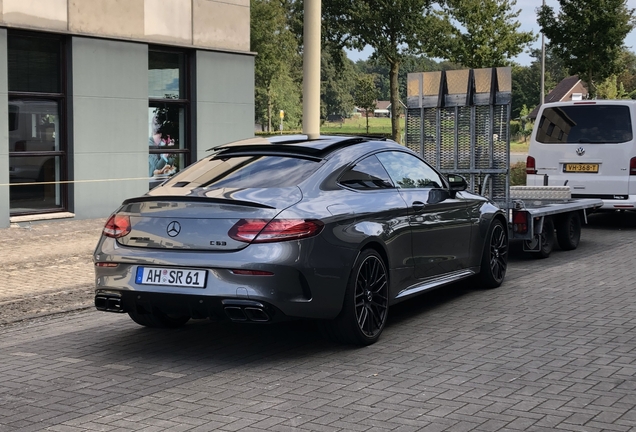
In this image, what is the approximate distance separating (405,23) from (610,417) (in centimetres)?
4046

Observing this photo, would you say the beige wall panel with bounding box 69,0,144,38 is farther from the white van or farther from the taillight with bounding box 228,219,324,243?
the taillight with bounding box 228,219,324,243

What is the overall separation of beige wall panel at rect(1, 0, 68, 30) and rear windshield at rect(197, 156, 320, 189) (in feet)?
29.7

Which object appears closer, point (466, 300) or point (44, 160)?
point (466, 300)

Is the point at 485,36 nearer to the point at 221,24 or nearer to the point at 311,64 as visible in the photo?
the point at 221,24

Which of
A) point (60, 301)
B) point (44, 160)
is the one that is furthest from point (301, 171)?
point (44, 160)

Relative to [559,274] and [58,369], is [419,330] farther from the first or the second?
[559,274]

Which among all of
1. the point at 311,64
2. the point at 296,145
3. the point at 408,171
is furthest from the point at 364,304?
the point at 311,64

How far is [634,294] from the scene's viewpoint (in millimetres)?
9047

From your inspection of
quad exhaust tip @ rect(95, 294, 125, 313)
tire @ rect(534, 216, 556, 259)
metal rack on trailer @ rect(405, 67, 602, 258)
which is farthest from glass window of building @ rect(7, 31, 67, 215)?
quad exhaust tip @ rect(95, 294, 125, 313)

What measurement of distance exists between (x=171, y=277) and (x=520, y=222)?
612cm

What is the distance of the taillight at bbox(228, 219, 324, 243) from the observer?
609 centimetres

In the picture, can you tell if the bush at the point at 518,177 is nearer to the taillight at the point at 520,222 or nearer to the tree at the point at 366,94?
the taillight at the point at 520,222

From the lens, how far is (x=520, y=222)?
36.9 feet

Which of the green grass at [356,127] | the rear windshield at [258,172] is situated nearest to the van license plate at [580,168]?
the rear windshield at [258,172]
